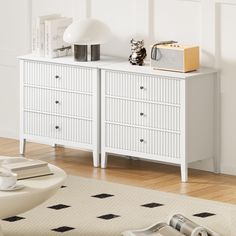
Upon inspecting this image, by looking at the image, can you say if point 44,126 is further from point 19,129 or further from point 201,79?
point 201,79

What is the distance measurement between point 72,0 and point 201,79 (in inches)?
50.4

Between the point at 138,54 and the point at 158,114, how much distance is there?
1.55 ft

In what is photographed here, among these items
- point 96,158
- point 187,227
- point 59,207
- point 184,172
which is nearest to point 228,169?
point 184,172

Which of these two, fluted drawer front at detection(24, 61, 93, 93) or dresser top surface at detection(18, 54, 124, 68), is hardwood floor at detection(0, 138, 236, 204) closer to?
fluted drawer front at detection(24, 61, 93, 93)

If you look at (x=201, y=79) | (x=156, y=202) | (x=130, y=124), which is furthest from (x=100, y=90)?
(x=156, y=202)

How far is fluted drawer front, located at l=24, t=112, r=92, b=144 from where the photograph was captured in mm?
6262

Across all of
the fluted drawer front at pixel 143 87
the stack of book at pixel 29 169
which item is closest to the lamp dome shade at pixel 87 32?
the fluted drawer front at pixel 143 87

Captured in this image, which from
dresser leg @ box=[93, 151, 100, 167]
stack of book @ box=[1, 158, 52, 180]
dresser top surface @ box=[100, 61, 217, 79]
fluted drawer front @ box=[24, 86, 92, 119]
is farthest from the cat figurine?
stack of book @ box=[1, 158, 52, 180]

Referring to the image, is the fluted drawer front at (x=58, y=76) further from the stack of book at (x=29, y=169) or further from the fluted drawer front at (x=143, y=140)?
the stack of book at (x=29, y=169)

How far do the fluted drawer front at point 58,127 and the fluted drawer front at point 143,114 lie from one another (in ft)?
0.72

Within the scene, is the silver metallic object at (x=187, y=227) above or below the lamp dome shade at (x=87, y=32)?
below

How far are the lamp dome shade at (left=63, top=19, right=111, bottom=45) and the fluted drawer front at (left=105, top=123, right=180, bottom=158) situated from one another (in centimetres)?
56

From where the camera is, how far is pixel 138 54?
20.1ft

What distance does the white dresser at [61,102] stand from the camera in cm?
619
